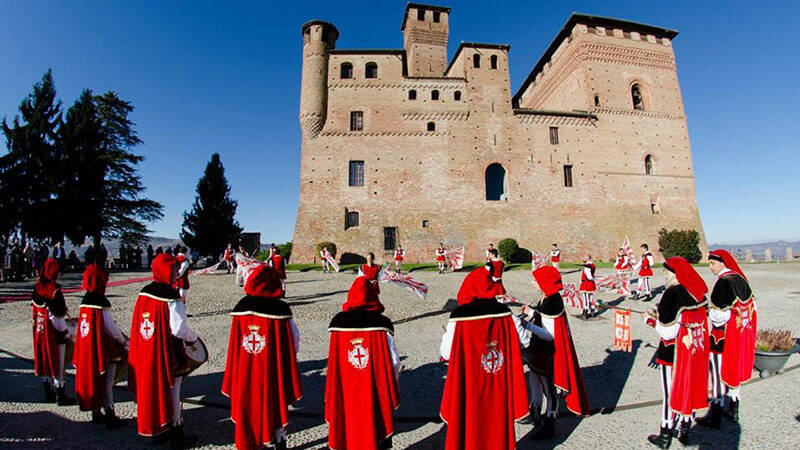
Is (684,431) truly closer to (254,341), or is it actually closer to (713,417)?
(713,417)

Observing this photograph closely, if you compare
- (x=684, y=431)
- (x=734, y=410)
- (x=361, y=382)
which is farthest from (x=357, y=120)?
(x=684, y=431)

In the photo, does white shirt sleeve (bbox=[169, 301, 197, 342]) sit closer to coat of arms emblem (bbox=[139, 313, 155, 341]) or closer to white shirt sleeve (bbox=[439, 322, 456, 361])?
coat of arms emblem (bbox=[139, 313, 155, 341])

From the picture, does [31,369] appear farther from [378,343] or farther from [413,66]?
[413,66]

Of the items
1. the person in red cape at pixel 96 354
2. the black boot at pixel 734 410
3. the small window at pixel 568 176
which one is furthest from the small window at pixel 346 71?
the black boot at pixel 734 410

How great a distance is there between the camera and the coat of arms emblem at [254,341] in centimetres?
387

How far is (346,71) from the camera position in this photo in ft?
96.1

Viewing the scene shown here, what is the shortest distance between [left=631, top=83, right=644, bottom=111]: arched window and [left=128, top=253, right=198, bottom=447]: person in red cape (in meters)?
37.0

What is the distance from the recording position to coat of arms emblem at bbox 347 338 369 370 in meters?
3.75

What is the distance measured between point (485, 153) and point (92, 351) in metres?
27.6

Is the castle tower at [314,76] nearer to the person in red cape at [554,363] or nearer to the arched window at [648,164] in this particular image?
the person in red cape at [554,363]

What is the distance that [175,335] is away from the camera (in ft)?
13.7

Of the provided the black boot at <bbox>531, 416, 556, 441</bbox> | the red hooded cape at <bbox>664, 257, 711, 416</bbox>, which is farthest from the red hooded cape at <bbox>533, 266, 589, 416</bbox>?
the red hooded cape at <bbox>664, 257, 711, 416</bbox>

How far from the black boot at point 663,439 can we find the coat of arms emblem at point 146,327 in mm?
5749

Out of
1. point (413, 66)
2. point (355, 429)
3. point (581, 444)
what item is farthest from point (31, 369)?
point (413, 66)
